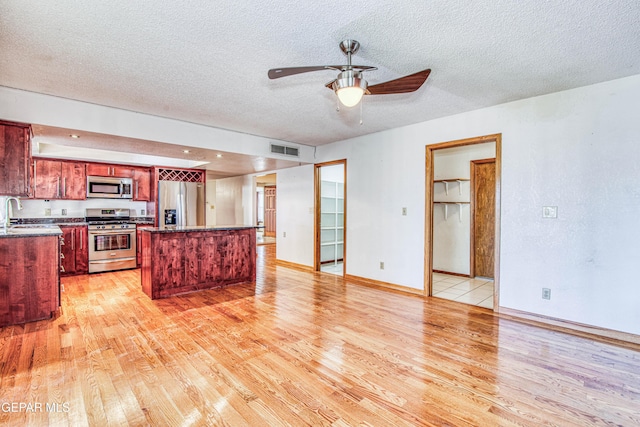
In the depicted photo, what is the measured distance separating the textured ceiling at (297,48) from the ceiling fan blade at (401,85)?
28cm

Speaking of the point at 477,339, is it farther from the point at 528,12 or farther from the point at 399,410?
the point at 528,12

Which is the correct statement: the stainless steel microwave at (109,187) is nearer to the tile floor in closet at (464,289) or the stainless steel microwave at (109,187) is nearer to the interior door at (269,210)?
the tile floor in closet at (464,289)

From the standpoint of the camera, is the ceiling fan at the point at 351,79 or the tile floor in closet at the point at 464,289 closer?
the ceiling fan at the point at 351,79

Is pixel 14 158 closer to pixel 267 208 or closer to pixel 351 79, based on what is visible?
pixel 351 79

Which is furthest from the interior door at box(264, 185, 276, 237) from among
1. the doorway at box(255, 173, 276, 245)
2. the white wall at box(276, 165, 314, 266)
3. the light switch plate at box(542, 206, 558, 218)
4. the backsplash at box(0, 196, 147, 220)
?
the light switch plate at box(542, 206, 558, 218)

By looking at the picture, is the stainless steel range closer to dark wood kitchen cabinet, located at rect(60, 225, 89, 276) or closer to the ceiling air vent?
dark wood kitchen cabinet, located at rect(60, 225, 89, 276)

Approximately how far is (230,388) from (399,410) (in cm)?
109

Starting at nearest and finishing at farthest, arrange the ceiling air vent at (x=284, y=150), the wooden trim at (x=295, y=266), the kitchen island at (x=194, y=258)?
the kitchen island at (x=194, y=258) < the ceiling air vent at (x=284, y=150) < the wooden trim at (x=295, y=266)

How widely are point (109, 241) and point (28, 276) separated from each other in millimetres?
2692

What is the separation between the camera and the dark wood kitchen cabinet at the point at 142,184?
6.30m

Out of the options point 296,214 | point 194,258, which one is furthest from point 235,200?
point 194,258

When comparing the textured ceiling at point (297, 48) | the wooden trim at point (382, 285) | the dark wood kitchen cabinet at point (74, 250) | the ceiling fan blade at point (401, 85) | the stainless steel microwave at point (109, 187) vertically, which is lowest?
the wooden trim at point (382, 285)

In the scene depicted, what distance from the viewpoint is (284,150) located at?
212 inches

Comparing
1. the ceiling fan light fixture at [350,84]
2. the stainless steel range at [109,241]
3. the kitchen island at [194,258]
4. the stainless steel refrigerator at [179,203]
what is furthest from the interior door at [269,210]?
the ceiling fan light fixture at [350,84]
